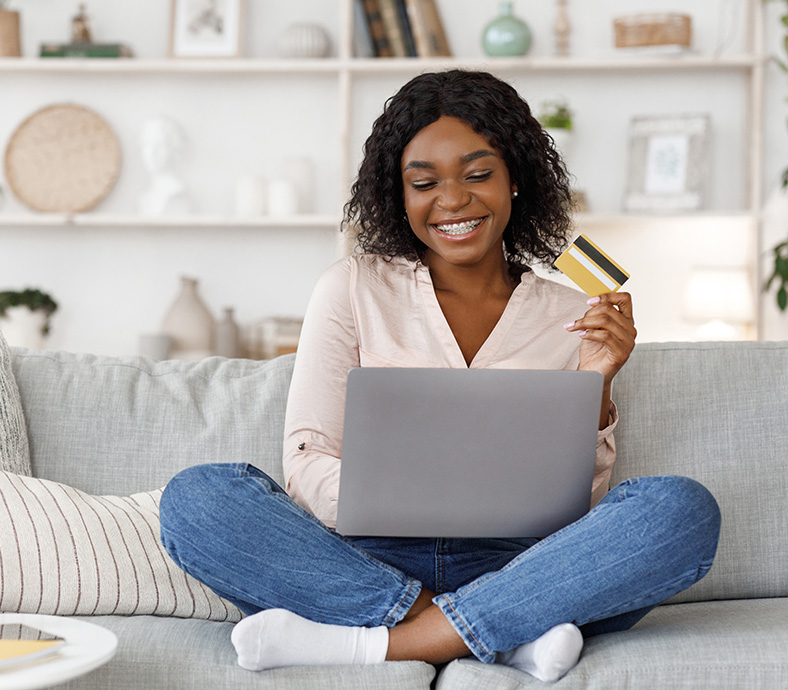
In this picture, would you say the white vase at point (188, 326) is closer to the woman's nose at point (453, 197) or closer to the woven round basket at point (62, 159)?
the woven round basket at point (62, 159)

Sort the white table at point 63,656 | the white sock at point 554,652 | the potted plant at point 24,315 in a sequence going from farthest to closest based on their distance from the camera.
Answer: the potted plant at point 24,315
the white sock at point 554,652
the white table at point 63,656

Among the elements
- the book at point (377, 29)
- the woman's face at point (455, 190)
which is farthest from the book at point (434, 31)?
the woman's face at point (455, 190)

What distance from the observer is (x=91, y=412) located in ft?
5.30

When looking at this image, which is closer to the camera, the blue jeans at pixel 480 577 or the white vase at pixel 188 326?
the blue jeans at pixel 480 577

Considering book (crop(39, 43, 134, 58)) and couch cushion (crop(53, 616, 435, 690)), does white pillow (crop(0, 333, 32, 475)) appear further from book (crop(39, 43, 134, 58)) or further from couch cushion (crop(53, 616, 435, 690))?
book (crop(39, 43, 134, 58))

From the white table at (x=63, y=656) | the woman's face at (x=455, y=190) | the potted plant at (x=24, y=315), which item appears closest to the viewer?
the white table at (x=63, y=656)

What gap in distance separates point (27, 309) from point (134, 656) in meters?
2.12

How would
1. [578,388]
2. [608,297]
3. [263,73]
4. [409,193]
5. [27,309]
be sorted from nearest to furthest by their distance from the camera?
[578,388], [608,297], [409,193], [27,309], [263,73]

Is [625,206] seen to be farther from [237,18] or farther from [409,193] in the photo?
[409,193]

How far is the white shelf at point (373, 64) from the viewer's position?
10.1 ft

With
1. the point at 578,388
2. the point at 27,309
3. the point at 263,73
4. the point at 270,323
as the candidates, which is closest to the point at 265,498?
the point at 578,388

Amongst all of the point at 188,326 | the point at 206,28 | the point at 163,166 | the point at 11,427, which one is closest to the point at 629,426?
the point at 11,427

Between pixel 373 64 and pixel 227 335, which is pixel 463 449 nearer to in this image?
pixel 227 335

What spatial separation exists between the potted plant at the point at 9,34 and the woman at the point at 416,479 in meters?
1.96
